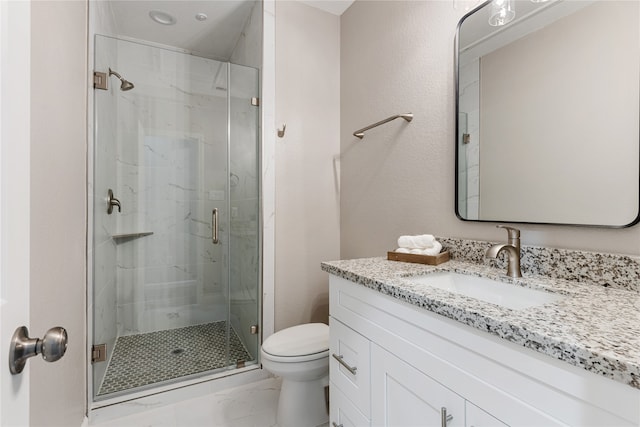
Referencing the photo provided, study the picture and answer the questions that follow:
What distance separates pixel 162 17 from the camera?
2.30 meters

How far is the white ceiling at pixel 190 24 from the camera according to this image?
215 centimetres

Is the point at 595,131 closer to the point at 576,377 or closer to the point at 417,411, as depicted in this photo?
the point at 576,377

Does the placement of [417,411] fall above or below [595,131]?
below

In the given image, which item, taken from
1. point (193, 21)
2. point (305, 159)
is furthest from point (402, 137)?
point (193, 21)

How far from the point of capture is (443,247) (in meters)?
1.42

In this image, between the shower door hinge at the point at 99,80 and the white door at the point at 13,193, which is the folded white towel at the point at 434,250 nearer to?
the white door at the point at 13,193

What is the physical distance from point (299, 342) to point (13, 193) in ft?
4.57

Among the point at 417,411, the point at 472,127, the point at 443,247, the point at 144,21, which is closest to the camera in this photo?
the point at 417,411

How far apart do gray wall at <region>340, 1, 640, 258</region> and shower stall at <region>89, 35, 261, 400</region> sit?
26.4 inches

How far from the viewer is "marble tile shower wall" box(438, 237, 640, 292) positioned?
86 cm

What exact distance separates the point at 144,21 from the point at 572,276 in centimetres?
304

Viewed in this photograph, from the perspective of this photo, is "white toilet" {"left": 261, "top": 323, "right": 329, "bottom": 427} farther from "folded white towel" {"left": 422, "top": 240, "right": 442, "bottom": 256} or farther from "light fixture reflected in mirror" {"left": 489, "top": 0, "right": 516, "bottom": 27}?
"light fixture reflected in mirror" {"left": 489, "top": 0, "right": 516, "bottom": 27}

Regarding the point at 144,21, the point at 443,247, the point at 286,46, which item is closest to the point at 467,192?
the point at 443,247

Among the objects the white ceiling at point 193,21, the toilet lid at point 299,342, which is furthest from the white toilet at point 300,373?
the white ceiling at point 193,21
